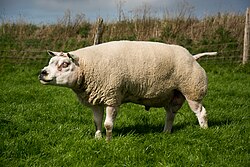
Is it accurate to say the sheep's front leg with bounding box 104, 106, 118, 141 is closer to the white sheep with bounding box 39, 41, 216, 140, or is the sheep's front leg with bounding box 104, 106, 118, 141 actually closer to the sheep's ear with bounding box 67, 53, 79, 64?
the white sheep with bounding box 39, 41, 216, 140

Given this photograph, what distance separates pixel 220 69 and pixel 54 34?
351 inches

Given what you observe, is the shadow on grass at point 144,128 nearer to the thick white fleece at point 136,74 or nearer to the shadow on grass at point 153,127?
the shadow on grass at point 153,127

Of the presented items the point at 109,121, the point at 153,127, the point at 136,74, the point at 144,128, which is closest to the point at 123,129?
the point at 144,128

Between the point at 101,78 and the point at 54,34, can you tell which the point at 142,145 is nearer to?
the point at 101,78

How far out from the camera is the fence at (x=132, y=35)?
17.0 m

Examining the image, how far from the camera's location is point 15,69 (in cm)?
1513

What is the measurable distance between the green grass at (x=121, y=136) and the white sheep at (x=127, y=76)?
1.63ft

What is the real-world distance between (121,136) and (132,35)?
13.4m

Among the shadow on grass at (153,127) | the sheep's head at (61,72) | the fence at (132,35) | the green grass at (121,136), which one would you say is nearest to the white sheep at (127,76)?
the sheep's head at (61,72)

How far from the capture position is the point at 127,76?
227 inches

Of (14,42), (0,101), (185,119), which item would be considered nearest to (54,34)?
(14,42)

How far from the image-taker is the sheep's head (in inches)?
219

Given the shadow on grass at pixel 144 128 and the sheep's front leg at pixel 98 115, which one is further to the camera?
the shadow on grass at pixel 144 128

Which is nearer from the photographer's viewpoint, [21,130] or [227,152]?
[227,152]
